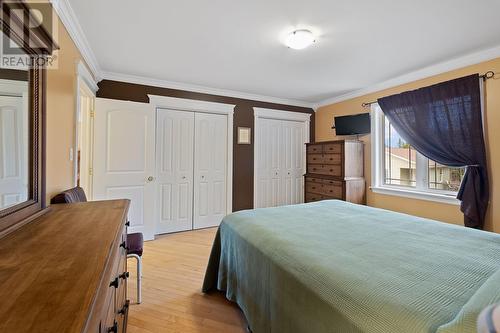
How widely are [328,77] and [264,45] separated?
1.35 m

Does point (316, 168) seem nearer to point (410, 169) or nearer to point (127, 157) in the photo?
point (410, 169)

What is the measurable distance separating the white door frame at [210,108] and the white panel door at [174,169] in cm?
10

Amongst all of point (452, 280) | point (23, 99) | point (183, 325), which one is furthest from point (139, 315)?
point (452, 280)

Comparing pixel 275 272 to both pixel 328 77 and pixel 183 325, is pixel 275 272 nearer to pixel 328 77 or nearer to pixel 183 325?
pixel 183 325

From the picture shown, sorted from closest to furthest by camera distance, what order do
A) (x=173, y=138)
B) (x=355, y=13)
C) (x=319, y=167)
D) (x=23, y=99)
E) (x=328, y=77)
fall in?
(x=23, y=99) → (x=355, y=13) → (x=328, y=77) → (x=173, y=138) → (x=319, y=167)

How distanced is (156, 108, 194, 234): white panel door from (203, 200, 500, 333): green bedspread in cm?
190

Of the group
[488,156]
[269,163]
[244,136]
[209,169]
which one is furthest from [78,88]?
[488,156]

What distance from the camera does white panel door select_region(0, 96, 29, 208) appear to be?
106cm

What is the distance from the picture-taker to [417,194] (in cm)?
323

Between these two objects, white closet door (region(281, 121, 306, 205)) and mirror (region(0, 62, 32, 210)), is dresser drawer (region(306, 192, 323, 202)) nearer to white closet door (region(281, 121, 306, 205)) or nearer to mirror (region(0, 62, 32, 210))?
white closet door (region(281, 121, 306, 205))

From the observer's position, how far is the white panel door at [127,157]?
312cm

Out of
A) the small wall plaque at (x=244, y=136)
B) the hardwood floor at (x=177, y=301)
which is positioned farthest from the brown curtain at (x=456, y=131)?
the hardwood floor at (x=177, y=301)

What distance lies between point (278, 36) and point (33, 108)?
6.47ft

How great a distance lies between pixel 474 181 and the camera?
2615 mm
